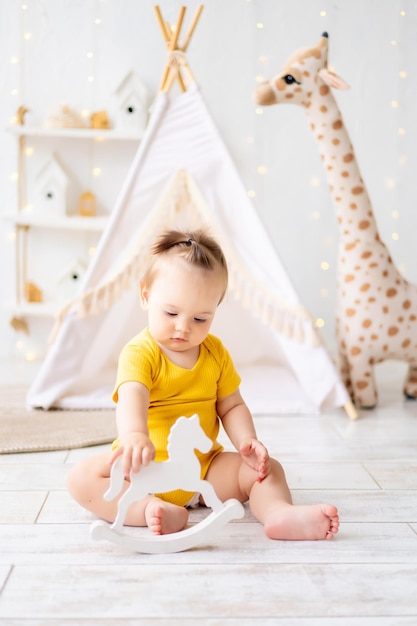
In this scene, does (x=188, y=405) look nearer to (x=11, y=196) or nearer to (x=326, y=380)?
(x=326, y=380)

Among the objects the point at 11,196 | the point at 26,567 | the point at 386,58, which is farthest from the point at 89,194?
the point at 26,567

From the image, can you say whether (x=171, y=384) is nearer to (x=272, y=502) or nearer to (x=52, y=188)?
(x=272, y=502)

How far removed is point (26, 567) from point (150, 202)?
1423mm

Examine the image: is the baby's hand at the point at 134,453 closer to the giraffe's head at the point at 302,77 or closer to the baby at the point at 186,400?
the baby at the point at 186,400

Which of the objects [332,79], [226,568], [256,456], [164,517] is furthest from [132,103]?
[226,568]

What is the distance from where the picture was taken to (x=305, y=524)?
141cm

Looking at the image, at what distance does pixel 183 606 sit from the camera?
117 cm

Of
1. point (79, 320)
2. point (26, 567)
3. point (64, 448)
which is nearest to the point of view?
point (26, 567)

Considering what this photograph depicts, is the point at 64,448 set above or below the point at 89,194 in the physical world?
below

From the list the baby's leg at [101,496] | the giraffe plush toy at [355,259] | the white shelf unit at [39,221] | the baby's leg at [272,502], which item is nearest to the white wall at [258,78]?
the white shelf unit at [39,221]

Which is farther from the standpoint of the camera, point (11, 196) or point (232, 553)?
point (11, 196)

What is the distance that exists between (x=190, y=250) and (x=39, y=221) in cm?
200

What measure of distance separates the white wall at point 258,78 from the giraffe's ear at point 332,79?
0.91 m

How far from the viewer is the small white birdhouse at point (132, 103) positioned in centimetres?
328
